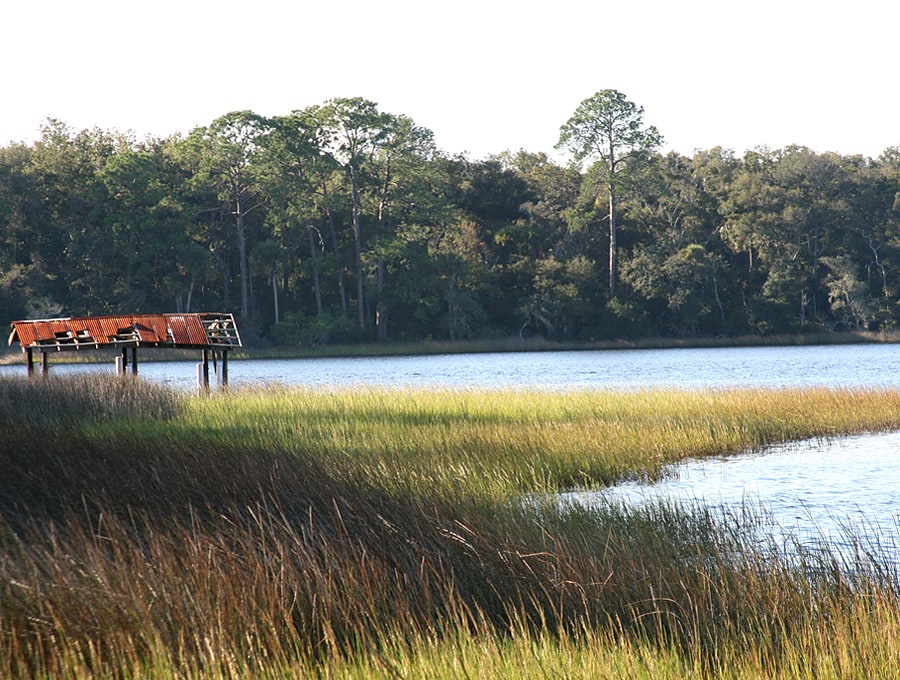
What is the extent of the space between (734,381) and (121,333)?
17666 mm

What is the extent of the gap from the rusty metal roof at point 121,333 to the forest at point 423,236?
95.5 ft

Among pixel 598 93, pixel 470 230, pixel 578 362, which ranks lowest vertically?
pixel 578 362

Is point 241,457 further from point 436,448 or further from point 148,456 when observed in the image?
point 436,448

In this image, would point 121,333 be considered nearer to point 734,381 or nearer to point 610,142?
point 734,381

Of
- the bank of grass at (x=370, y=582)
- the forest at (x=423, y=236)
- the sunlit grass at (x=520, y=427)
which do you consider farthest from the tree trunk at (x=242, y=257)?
the bank of grass at (x=370, y=582)

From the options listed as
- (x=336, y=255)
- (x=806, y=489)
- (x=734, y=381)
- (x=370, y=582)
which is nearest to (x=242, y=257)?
(x=336, y=255)

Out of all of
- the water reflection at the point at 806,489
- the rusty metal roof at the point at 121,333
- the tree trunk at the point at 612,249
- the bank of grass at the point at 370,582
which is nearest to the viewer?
the bank of grass at the point at 370,582

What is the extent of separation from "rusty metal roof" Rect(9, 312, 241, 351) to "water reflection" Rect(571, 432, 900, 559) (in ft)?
47.0

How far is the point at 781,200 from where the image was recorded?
60.2 meters

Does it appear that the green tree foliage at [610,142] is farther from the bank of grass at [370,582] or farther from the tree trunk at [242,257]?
the bank of grass at [370,582]

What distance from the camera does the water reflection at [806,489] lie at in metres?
8.86

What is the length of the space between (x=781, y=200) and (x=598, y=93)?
1230cm

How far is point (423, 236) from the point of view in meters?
56.9

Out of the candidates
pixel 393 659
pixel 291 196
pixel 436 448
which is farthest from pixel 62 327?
pixel 291 196
